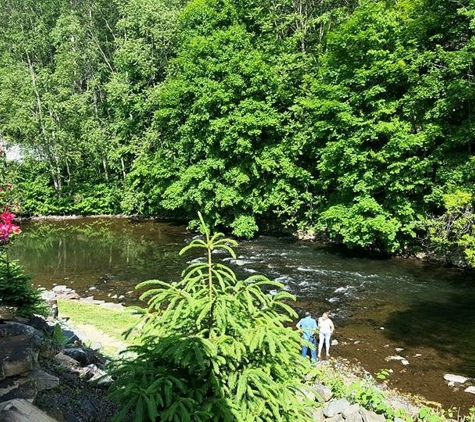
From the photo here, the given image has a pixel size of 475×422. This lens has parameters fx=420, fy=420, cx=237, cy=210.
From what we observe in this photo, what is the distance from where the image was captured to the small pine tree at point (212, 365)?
4203 mm

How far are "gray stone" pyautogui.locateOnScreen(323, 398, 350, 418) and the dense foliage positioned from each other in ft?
27.4

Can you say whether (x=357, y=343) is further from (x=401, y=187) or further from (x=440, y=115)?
(x=440, y=115)

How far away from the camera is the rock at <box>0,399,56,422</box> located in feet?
14.3

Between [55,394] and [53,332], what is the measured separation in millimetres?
3939

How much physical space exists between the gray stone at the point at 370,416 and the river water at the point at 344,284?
2.64 m

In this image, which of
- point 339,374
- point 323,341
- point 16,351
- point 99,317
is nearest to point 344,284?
point 323,341

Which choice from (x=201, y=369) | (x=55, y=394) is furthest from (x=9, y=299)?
(x=201, y=369)

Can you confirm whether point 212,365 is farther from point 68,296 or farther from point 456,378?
point 68,296

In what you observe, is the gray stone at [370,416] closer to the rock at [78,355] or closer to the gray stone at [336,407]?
the gray stone at [336,407]

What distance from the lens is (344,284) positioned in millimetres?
18516

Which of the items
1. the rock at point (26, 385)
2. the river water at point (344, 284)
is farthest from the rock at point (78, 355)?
the river water at point (344, 284)

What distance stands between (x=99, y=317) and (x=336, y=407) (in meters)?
8.83

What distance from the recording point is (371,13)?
22.1 meters

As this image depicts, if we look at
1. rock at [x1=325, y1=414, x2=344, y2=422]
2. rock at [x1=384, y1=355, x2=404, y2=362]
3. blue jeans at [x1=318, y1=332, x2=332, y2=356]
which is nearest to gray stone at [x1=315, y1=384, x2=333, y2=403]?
rock at [x1=325, y1=414, x2=344, y2=422]
